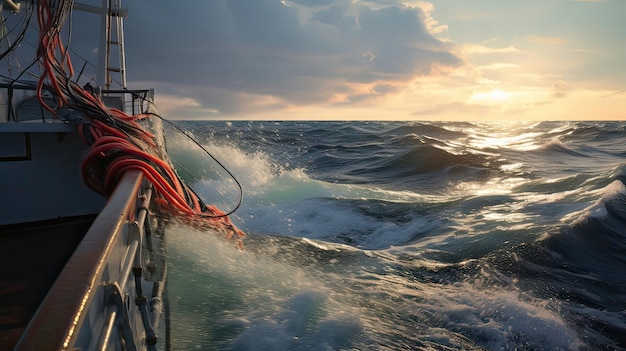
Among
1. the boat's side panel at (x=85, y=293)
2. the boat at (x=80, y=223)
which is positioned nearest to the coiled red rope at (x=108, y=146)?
the boat at (x=80, y=223)

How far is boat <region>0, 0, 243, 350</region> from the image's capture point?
1.35 meters

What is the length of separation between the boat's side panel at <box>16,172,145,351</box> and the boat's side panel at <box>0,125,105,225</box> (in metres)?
3.92

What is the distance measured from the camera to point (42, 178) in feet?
17.1

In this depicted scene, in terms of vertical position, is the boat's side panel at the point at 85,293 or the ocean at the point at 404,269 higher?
the boat's side panel at the point at 85,293

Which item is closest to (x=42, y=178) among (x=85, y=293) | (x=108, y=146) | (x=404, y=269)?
(x=108, y=146)

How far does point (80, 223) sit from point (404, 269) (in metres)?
4.59

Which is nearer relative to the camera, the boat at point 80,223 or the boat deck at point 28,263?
the boat at point 80,223

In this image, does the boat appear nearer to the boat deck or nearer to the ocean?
the boat deck

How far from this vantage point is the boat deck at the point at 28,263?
9.66ft

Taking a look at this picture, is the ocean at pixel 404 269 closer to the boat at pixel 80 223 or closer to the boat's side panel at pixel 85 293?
the boat at pixel 80 223

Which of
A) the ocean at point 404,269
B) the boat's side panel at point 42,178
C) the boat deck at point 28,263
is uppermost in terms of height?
the boat's side panel at point 42,178

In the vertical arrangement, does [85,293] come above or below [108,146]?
below

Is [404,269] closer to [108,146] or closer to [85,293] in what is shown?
[108,146]

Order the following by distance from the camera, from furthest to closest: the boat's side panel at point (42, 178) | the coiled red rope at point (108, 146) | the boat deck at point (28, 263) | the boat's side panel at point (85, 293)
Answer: the boat's side panel at point (42, 178)
the coiled red rope at point (108, 146)
the boat deck at point (28, 263)
the boat's side panel at point (85, 293)
